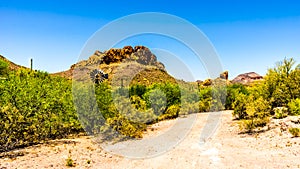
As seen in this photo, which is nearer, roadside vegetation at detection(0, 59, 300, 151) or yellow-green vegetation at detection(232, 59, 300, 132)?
roadside vegetation at detection(0, 59, 300, 151)

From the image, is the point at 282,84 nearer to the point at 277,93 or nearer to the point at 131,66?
the point at 277,93

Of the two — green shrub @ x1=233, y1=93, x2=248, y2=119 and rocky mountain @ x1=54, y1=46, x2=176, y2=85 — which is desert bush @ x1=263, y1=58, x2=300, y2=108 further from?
rocky mountain @ x1=54, y1=46, x2=176, y2=85

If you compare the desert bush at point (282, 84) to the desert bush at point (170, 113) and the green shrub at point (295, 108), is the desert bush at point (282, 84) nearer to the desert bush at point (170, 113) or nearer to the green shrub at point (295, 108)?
the green shrub at point (295, 108)

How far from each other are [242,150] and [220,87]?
25.9 metres

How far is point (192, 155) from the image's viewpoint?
11867mm

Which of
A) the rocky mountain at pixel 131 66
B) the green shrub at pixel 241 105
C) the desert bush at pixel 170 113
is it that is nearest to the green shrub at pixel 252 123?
the green shrub at pixel 241 105

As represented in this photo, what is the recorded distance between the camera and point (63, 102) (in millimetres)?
16203

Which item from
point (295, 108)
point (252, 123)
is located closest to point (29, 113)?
point (252, 123)

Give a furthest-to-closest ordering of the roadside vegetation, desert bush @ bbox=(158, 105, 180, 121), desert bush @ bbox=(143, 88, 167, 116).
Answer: desert bush @ bbox=(143, 88, 167, 116) → desert bush @ bbox=(158, 105, 180, 121) → the roadside vegetation

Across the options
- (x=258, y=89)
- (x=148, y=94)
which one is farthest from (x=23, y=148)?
(x=258, y=89)

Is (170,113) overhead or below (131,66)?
below

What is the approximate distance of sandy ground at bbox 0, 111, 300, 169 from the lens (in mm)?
10281

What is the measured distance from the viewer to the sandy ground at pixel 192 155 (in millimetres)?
10281

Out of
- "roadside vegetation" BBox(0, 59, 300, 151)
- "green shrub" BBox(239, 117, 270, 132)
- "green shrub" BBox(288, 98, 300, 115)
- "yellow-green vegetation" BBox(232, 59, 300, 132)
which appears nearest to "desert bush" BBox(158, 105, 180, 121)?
"roadside vegetation" BBox(0, 59, 300, 151)
